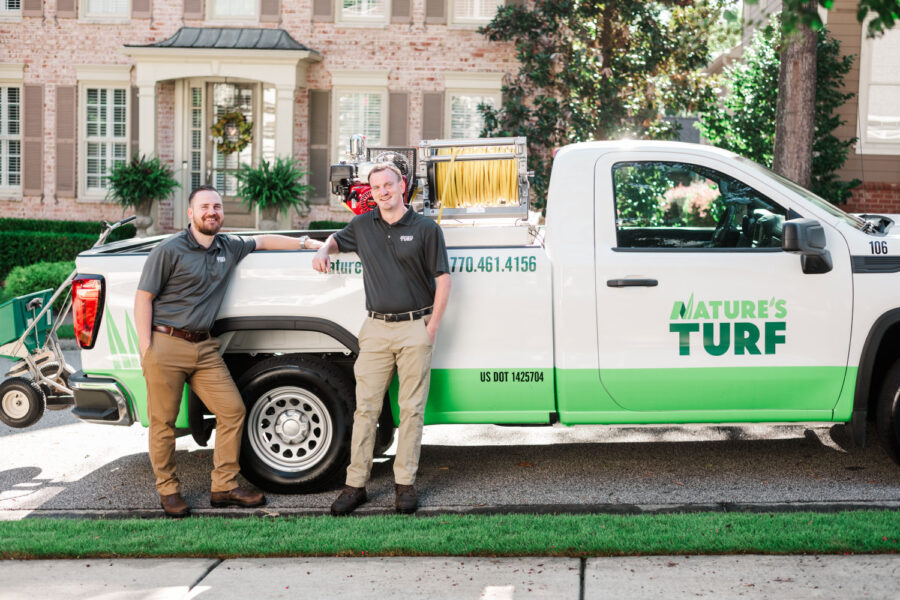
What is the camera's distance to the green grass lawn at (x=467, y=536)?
5152 mm

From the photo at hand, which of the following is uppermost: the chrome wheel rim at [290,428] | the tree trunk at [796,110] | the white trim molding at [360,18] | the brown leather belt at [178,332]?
the white trim molding at [360,18]

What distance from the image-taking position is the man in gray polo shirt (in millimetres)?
5973

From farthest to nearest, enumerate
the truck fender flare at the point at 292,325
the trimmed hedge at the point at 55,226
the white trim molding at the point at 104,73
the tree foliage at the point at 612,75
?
the white trim molding at the point at 104,73
the trimmed hedge at the point at 55,226
the tree foliage at the point at 612,75
the truck fender flare at the point at 292,325

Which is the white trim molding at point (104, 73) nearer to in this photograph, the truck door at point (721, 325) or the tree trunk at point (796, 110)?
the tree trunk at point (796, 110)

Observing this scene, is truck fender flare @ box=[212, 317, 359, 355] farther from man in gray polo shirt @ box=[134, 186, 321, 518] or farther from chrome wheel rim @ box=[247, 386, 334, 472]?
chrome wheel rim @ box=[247, 386, 334, 472]

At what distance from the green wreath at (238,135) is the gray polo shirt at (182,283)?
15.7 m

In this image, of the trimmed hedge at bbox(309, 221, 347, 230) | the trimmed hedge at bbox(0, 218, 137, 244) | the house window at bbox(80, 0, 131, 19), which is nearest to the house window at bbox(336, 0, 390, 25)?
the trimmed hedge at bbox(309, 221, 347, 230)

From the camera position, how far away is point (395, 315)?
19.5ft

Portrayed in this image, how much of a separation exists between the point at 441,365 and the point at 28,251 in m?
15.3

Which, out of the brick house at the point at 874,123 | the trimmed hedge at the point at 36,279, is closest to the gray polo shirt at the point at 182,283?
the trimmed hedge at the point at 36,279

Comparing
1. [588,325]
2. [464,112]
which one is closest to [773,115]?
[464,112]

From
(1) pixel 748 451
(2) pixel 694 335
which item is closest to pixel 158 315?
(2) pixel 694 335

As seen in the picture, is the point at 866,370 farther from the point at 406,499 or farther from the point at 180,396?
the point at 180,396

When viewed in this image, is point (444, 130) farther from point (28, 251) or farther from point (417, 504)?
point (417, 504)
